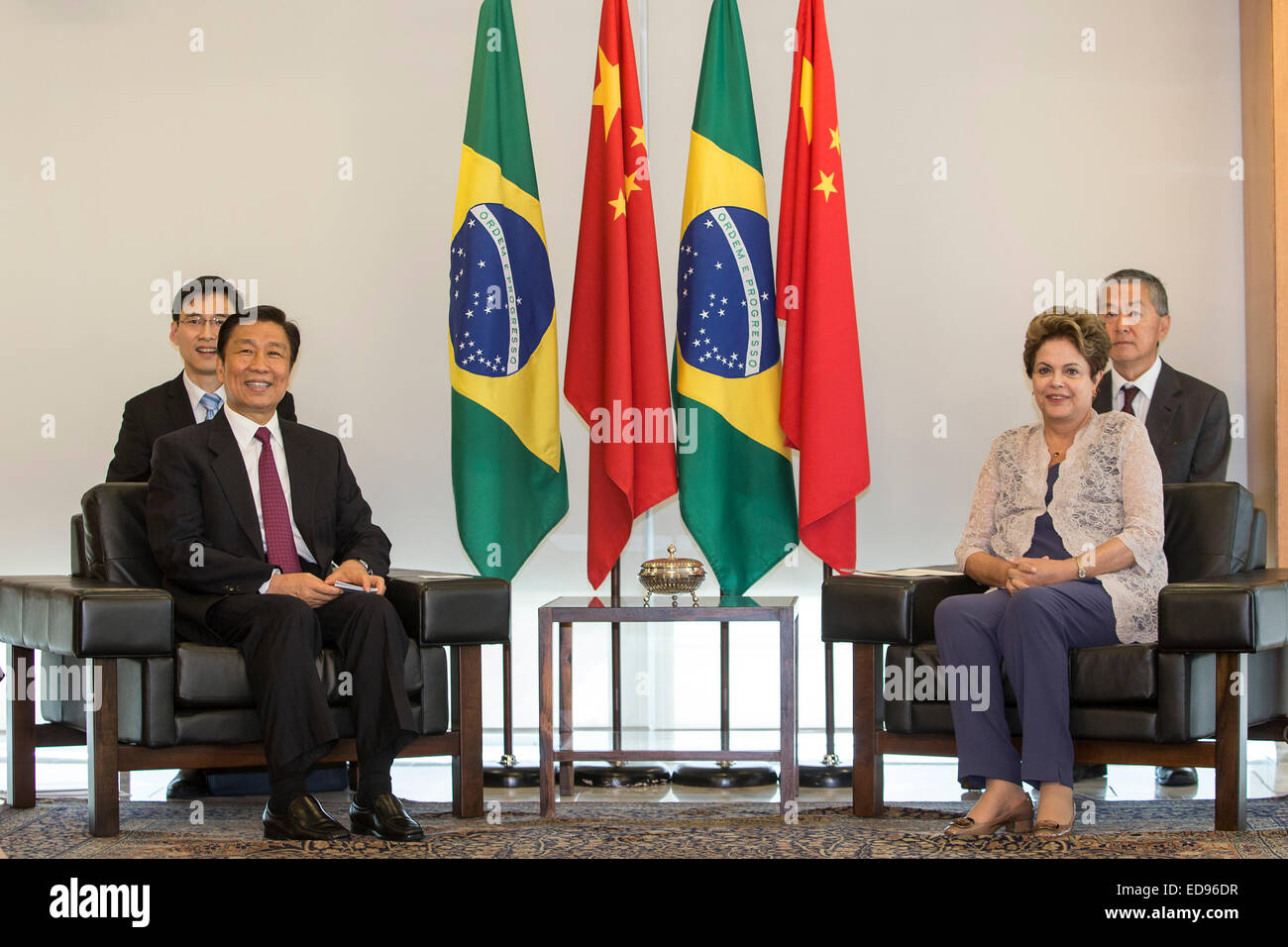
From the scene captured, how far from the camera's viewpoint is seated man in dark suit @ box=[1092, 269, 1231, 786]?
3938 millimetres

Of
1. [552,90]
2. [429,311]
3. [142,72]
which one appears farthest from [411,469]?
[142,72]

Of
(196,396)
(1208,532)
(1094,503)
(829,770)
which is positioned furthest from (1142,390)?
(196,396)

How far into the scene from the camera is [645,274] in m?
4.07

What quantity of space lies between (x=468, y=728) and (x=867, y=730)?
982mm

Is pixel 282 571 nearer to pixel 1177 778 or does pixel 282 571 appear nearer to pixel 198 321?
pixel 198 321

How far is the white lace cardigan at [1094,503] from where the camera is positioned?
322cm

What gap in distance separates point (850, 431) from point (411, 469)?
5.31 ft

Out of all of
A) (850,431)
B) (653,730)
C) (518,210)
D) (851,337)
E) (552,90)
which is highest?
(552,90)

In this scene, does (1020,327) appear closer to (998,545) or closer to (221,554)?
(998,545)

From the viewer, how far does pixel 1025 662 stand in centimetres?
305
